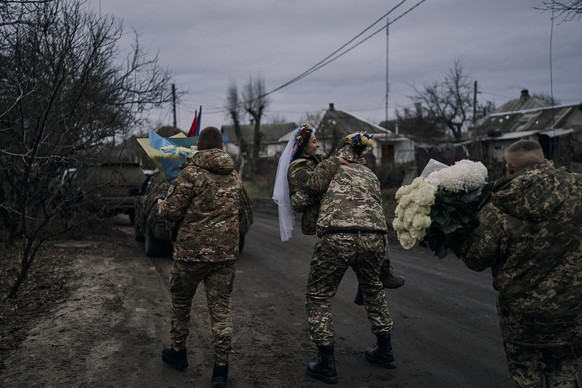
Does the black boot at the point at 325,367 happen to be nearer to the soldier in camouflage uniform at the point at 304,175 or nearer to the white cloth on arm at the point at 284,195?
the soldier in camouflage uniform at the point at 304,175

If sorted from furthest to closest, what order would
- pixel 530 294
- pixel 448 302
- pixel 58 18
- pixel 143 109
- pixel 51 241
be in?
pixel 143 109
pixel 51 241
pixel 58 18
pixel 448 302
pixel 530 294

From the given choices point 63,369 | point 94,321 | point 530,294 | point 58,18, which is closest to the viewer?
point 530,294

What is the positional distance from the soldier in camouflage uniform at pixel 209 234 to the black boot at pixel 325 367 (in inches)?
29.0

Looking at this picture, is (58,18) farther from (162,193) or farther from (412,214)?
(412,214)

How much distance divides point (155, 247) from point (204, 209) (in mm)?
6252

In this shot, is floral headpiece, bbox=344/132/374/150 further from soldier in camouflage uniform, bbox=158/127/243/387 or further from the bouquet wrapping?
the bouquet wrapping

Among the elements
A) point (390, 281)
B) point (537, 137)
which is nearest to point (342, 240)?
point (390, 281)

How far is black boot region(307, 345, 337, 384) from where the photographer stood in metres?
4.49

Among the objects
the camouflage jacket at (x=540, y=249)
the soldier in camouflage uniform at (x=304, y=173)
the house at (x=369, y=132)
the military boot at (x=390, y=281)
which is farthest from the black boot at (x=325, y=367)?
the house at (x=369, y=132)

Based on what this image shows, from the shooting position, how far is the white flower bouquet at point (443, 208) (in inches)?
145

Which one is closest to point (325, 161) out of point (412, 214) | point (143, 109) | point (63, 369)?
point (412, 214)

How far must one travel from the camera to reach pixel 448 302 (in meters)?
7.09

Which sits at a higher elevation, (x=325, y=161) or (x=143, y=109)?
(x=143, y=109)

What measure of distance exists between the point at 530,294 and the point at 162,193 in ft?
24.4
